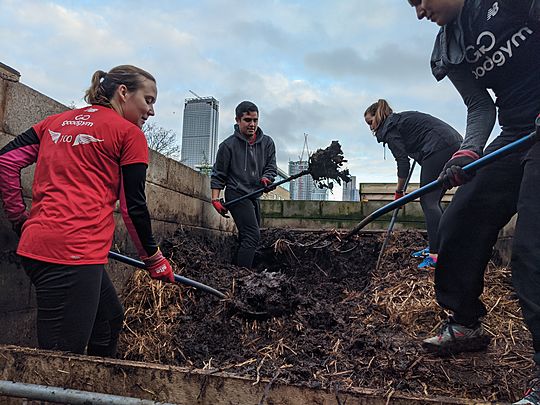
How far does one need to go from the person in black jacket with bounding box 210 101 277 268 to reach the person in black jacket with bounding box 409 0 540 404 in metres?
2.42

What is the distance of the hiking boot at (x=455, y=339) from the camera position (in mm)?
2184

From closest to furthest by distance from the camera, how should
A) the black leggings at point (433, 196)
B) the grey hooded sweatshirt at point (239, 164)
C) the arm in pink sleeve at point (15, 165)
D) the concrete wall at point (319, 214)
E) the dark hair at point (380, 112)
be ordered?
the arm in pink sleeve at point (15, 165), the black leggings at point (433, 196), the dark hair at point (380, 112), the grey hooded sweatshirt at point (239, 164), the concrete wall at point (319, 214)

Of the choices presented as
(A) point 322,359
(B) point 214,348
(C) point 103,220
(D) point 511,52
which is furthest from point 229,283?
(D) point 511,52

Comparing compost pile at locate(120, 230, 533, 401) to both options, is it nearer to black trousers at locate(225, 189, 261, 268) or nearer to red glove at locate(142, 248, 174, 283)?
black trousers at locate(225, 189, 261, 268)

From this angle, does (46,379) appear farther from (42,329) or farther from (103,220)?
(103,220)

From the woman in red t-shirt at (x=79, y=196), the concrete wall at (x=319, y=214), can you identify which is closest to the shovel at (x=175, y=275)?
the woman in red t-shirt at (x=79, y=196)

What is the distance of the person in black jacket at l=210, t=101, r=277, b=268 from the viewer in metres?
4.45

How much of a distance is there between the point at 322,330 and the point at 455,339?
0.89 metres

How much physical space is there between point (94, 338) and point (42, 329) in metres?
0.47

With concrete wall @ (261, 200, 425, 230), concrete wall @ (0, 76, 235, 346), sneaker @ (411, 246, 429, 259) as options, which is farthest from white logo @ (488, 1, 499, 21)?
concrete wall @ (261, 200, 425, 230)

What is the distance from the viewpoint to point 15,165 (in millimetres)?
1956

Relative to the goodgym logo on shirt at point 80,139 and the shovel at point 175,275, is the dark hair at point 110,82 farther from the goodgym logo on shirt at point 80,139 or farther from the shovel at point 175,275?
the shovel at point 175,275

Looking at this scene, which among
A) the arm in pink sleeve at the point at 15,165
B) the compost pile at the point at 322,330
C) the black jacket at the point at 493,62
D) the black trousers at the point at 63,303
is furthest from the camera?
the compost pile at the point at 322,330

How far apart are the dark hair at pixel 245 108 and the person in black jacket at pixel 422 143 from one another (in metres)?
1.12
